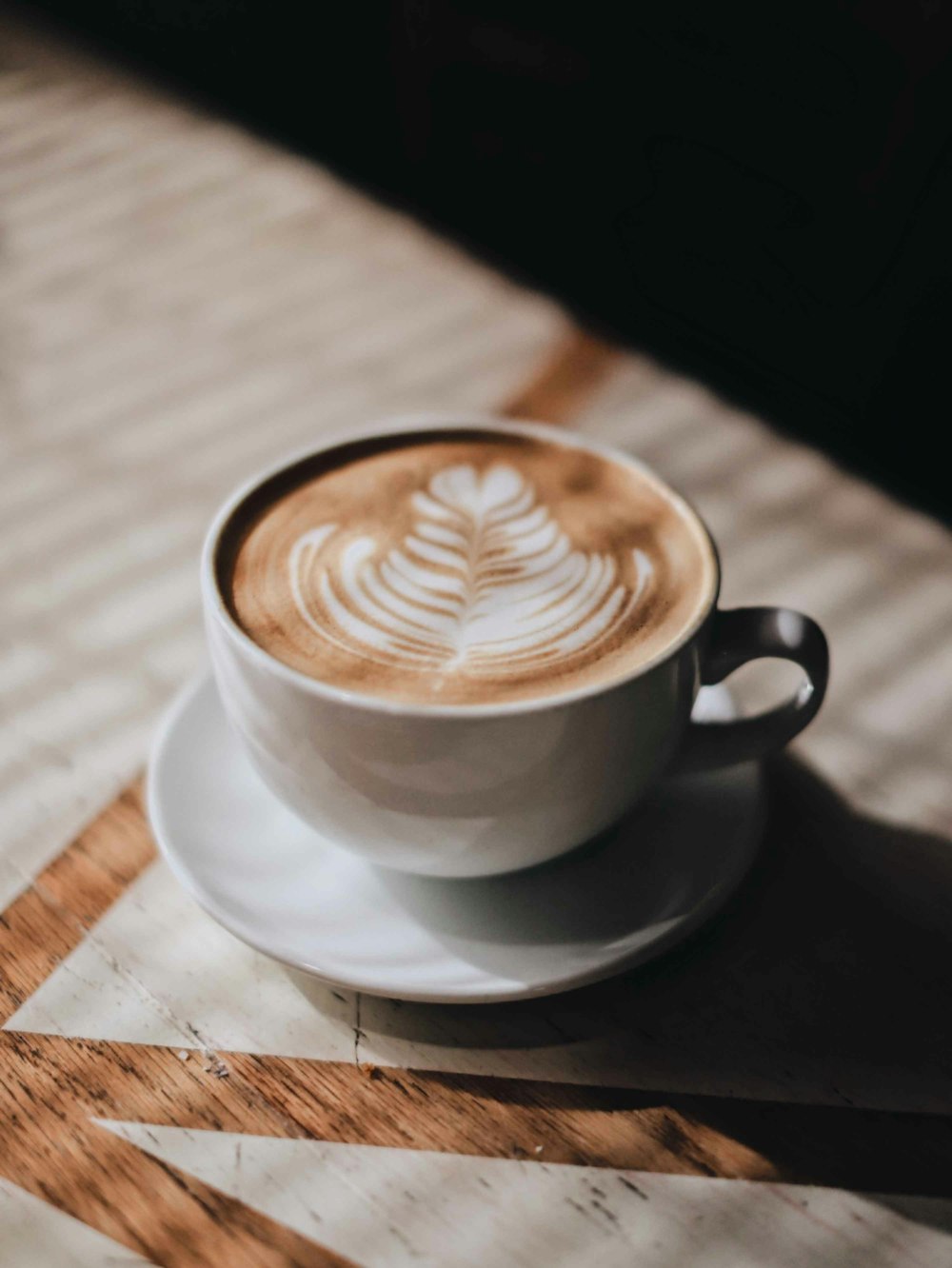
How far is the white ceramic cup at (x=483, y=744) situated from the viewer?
42 cm

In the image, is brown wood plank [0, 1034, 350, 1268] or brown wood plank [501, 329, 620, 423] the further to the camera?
brown wood plank [501, 329, 620, 423]

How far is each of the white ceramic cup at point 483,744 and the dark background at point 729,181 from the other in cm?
43

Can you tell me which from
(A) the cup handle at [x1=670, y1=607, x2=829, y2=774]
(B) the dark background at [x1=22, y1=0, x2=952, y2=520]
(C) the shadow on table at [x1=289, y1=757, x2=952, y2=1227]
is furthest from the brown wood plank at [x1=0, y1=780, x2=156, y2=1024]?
(B) the dark background at [x1=22, y1=0, x2=952, y2=520]

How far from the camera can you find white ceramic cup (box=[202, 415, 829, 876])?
42cm

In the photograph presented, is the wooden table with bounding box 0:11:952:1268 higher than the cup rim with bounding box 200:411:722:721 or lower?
lower

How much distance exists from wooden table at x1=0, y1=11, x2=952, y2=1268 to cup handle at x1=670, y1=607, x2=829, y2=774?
0.23ft

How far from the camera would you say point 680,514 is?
1.75 ft

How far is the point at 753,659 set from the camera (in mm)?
505

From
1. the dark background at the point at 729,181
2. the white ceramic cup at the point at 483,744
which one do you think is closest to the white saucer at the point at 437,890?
the white ceramic cup at the point at 483,744

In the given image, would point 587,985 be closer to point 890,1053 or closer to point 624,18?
point 890,1053

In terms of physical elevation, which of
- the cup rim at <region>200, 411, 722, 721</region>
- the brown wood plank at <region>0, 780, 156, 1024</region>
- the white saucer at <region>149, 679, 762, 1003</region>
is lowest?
the brown wood plank at <region>0, 780, 156, 1024</region>

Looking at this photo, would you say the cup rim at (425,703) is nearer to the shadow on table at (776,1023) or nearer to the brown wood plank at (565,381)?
the shadow on table at (776,1023)

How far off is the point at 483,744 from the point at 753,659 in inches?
6.1

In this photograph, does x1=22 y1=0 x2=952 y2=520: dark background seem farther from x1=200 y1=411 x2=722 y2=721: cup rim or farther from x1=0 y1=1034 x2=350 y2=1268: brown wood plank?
x1=0 y1=1034 x2=350 y2=1268: brown wood plank
